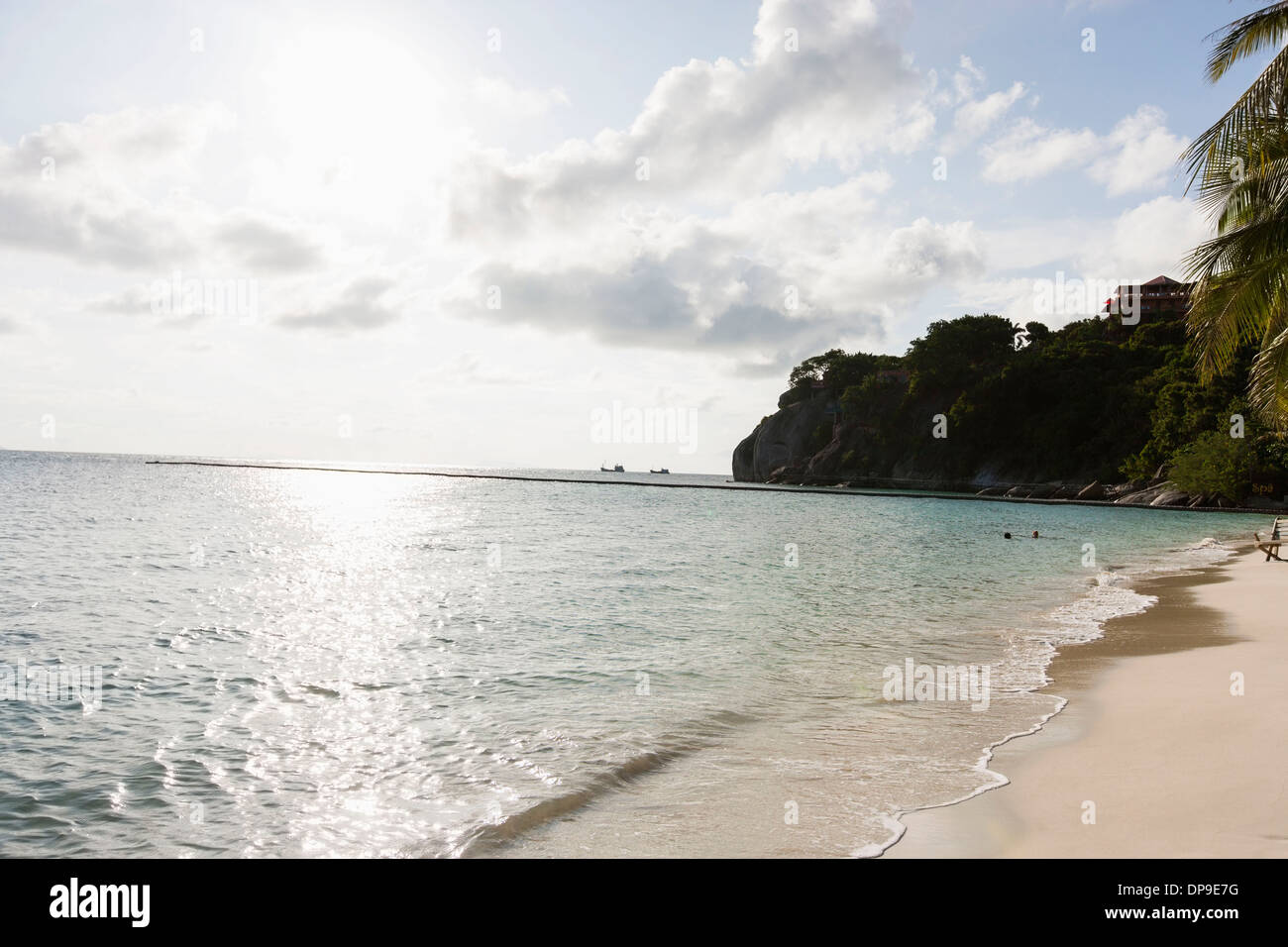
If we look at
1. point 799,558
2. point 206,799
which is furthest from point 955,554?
point 206,799

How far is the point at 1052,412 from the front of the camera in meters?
109

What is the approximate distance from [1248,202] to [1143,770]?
528 inches

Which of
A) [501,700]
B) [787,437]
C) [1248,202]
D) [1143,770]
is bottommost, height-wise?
[501,700]

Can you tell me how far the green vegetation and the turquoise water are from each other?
57306 millimetres

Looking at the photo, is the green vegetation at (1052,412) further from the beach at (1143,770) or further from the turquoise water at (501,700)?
the beach at (1143,770)

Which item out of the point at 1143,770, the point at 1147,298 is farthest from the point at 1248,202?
the point at 1147,298

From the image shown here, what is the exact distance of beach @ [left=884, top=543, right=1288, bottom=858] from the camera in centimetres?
569

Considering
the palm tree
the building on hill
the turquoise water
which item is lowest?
the turquoise water

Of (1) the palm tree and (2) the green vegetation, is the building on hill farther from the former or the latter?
(1) the palm tree

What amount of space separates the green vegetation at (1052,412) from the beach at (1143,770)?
7397cm

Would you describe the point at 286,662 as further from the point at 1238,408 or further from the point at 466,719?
the point at 1238,408

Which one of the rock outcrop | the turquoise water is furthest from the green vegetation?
the turquoise water

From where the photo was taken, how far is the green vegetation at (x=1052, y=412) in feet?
247

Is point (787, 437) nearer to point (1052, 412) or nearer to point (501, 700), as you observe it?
point (1052, 412)
